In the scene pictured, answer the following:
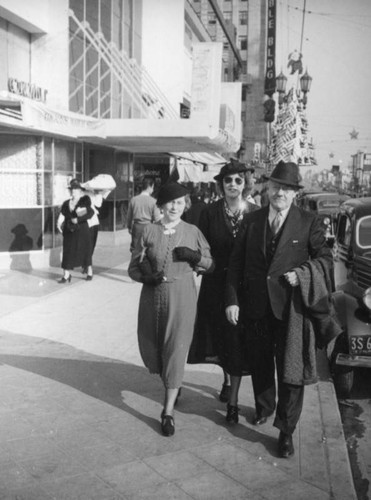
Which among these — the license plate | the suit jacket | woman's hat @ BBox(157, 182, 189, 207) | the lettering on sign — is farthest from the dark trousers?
the lettering on sign

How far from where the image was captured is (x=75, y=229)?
1126cm

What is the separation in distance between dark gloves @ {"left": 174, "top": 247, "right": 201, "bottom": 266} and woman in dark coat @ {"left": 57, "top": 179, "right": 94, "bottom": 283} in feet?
21.9

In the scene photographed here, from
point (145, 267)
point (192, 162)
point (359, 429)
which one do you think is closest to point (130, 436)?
point (145, 267)

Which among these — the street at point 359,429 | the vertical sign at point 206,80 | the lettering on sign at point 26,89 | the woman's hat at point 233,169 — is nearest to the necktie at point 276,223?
the woman's hat at point 233,169

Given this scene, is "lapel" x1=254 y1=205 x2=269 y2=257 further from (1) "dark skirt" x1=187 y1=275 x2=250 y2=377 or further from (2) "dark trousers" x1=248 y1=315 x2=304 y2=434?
(1) "dark skirt" x1=187 y1=275 x2=250 y2=377

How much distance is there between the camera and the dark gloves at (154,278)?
15.1 ft

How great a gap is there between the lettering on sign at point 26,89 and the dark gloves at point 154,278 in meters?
8.79

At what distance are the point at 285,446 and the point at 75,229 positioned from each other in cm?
769

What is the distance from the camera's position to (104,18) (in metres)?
17.9

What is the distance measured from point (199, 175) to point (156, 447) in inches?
1010

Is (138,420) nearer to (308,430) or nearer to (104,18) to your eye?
(308,430)

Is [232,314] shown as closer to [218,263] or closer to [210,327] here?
[210,327]

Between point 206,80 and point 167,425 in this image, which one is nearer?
point 167,425

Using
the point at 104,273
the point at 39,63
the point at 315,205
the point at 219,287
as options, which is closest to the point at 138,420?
the point at 219,287
